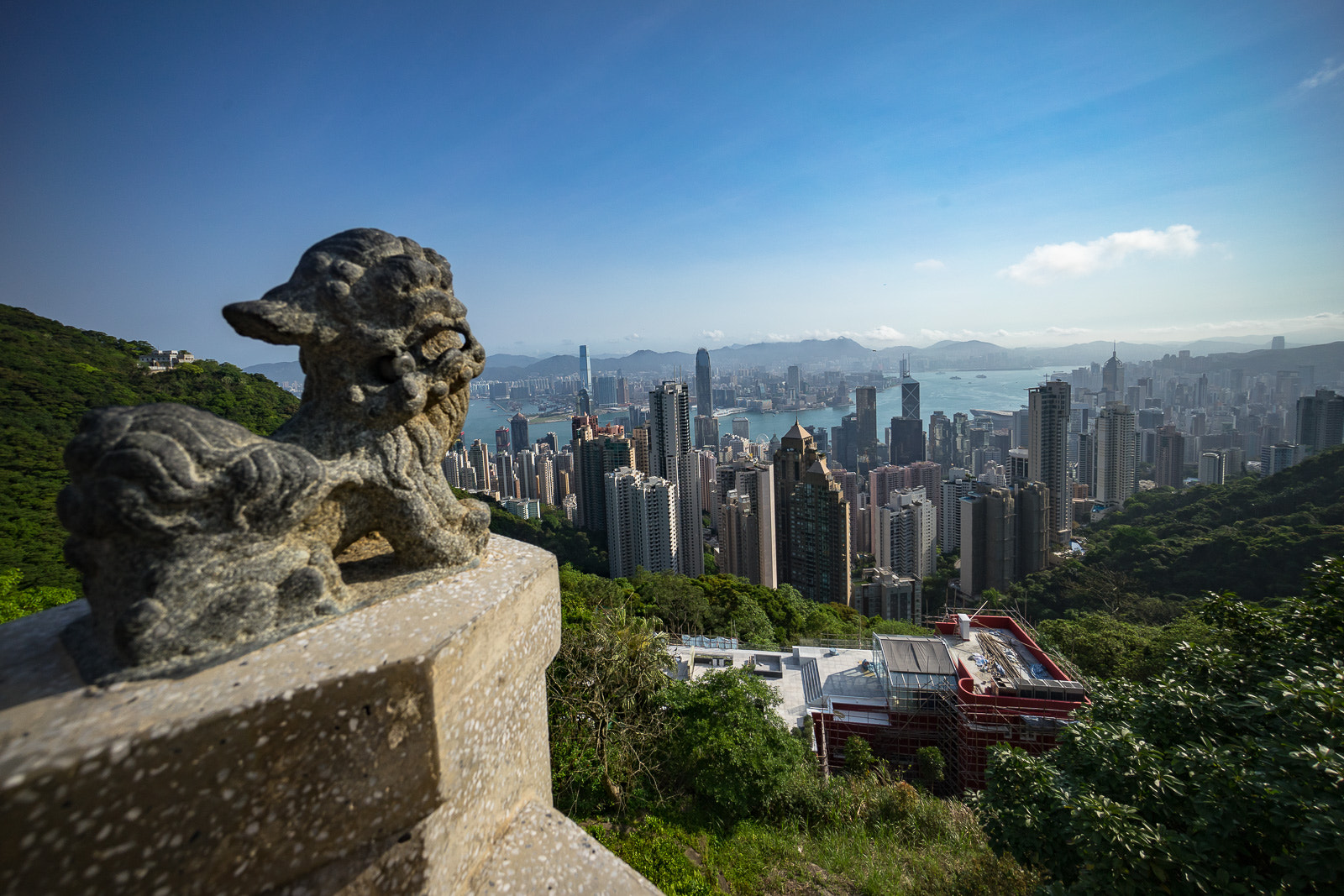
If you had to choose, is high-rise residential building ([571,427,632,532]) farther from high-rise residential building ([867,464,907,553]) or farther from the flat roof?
the flat roof

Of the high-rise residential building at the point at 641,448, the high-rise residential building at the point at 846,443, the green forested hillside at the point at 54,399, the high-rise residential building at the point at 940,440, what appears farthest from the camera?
the high-rise residential building at the point at 846,443

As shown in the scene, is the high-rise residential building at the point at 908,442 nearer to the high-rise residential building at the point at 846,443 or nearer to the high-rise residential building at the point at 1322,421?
the high-rise residential building at the point at 846,443

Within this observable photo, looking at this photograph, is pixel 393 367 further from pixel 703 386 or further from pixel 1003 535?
pixel 703 386

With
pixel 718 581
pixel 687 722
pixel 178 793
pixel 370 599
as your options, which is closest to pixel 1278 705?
pixel 370 599

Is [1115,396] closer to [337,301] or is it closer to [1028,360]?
[1028,360]

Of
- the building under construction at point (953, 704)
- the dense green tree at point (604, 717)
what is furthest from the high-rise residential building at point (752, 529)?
the dense green tree at point (604, 717)

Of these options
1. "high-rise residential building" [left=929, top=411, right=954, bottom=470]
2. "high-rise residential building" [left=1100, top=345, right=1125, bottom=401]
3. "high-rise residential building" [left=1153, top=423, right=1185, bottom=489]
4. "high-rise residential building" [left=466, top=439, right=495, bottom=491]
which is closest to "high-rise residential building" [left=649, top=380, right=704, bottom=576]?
"high-rise residential building" [left=466, top=439, right=495, bottom=491]
